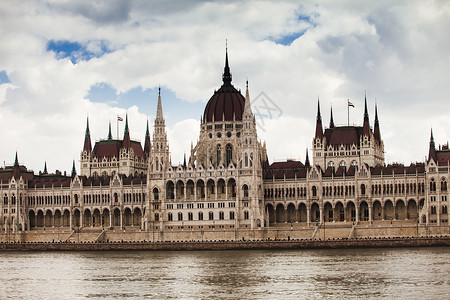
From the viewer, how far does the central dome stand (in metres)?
162

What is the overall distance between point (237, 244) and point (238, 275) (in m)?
41.0

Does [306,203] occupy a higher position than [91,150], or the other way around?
[91,150]

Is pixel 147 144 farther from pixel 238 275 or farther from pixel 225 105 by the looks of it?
pixel 238 275

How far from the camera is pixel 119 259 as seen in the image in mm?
113000

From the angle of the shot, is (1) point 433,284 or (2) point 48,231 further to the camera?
(2) point 48,231

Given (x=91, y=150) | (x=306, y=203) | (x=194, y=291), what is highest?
(x=91, y=150)

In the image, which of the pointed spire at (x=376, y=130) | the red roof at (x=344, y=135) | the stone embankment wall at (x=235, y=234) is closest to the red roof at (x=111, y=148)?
the stone embankment wall at (x=235, y=234)

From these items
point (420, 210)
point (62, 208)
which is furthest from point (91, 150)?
point (420, 210)

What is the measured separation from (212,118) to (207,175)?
17.6m

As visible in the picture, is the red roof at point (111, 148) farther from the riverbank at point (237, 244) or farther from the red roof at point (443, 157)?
the red roof at point (443, 157)

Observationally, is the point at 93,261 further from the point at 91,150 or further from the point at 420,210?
the point at 91,150

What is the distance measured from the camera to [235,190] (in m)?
147

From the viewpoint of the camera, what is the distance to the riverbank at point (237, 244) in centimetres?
12269

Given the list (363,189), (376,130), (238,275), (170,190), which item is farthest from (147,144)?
(238,275)
